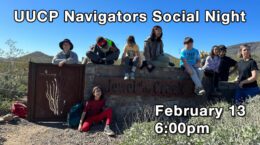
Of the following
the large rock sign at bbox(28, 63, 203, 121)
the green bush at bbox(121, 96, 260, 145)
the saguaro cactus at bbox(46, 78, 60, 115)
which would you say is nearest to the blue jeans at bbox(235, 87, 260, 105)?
the green bush at bbox(121, 96, 260, 145)

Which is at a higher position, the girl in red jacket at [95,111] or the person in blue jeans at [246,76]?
the person in blue jeans at [246,76]

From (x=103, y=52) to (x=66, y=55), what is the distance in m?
0.95

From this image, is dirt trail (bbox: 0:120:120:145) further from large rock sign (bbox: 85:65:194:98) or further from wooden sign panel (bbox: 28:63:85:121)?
large rock sign (bbox: 85:65:194:98)

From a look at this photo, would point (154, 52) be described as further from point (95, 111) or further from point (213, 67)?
point (95, 111)

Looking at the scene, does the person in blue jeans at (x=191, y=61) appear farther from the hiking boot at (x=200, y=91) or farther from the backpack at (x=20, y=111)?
the backpack at (x=20, y=111)

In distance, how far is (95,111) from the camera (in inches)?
374

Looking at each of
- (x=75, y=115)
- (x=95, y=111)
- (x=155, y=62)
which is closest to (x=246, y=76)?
(x=155, y=62)

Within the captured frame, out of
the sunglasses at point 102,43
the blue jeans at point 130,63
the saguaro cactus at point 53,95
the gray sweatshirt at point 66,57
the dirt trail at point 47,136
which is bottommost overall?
the dirt trail at point 47,136

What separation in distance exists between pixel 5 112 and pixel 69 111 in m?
2.52

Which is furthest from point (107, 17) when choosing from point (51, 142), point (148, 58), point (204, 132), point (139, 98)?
point (204, 132)

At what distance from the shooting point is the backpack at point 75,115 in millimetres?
9453

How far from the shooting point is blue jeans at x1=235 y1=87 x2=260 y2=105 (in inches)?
376

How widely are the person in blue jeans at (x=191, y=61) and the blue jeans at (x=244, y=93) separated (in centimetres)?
86

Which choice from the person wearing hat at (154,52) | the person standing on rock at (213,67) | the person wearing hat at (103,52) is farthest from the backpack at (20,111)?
the person standing on rock at (213,67)
